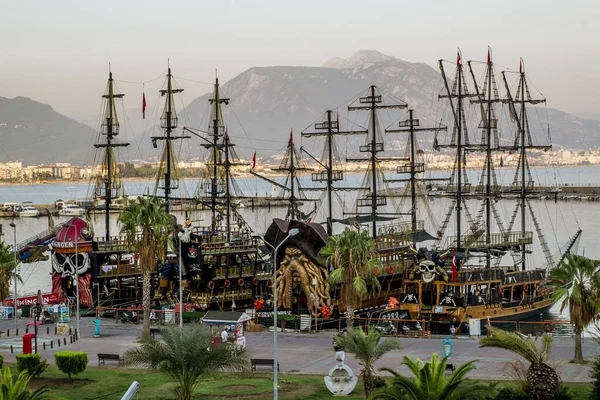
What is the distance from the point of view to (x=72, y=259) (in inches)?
2763

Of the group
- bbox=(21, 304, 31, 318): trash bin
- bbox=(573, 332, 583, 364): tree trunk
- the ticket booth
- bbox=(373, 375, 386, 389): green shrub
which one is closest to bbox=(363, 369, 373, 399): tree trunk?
bbox=(373, 375, 386, 389): green shrub

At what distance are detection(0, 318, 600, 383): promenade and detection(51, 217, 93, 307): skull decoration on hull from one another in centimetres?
928

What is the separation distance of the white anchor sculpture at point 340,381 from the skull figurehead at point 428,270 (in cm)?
2461

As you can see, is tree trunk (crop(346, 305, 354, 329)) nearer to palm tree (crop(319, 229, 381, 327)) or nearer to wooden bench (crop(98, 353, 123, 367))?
palm tree (crop(319, 229, 381, 327))

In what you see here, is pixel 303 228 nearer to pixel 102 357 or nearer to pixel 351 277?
pixel 351 277

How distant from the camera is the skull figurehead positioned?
208 ft

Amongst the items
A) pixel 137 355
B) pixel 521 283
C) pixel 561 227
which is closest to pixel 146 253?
pixel 137 355

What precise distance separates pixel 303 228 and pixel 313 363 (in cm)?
1606

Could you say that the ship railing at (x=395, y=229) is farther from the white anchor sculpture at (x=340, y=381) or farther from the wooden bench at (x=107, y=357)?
the white anchor sculpture at (x=340, y=381)

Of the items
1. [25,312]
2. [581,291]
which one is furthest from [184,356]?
[25,312]

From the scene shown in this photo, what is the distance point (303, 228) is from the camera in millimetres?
62156

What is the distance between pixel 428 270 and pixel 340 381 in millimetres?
25171

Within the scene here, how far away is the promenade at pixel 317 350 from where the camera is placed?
44.8 metres

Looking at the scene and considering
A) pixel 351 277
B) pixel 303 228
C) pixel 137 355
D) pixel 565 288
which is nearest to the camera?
pixel 137 355
